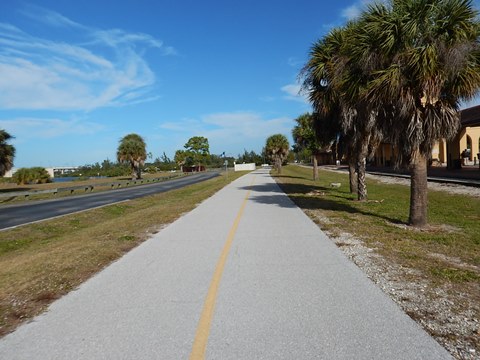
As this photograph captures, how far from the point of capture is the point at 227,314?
16.1ft

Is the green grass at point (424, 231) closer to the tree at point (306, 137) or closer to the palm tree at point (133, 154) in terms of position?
the tree at point (306, 137)

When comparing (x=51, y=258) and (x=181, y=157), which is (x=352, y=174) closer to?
(x=51, y=258)

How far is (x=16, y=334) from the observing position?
4.53 metres

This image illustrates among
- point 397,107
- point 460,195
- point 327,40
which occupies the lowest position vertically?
point 460,195

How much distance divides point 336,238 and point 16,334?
7.23m

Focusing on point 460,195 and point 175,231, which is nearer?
point 175,231

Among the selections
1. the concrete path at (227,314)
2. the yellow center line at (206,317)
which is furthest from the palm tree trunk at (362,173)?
the yellow center line at (206,317)

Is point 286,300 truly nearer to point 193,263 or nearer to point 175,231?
point 193,263

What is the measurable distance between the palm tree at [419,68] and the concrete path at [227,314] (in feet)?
14.1

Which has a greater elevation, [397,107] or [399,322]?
[397,107]

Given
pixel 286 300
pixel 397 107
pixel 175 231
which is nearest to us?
pixel 286 300

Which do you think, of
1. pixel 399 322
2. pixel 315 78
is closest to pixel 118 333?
pixel 399 322

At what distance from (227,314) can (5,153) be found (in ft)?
147

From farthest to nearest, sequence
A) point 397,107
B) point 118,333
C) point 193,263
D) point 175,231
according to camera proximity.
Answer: point 175,231 < point 397,107 < point 193,263 < point 118,333
